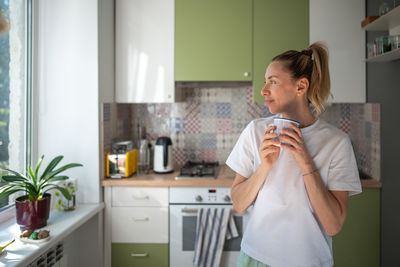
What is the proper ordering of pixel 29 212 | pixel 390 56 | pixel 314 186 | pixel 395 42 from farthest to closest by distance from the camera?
pixel 390 56
pixel 395 42
pixel 29 212
pixel 314 186

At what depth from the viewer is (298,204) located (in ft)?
4.09

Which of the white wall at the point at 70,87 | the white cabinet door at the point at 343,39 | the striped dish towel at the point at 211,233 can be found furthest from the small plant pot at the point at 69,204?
the white cabinet door at the point at 343,39

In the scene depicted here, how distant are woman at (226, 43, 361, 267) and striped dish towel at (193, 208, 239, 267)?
108 centimetres

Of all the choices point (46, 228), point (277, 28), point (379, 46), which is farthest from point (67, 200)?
point (379, 46)

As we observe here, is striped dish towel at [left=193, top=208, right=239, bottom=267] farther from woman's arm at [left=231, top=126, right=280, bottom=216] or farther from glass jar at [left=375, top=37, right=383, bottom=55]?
glass jar at [left=375, top=37, right=383, bottom=55]

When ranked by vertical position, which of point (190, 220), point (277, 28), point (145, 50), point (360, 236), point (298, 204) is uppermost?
point (277, 28)

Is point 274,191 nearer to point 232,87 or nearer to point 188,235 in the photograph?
point 188,235

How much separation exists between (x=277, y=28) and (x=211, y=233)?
5.15 feet

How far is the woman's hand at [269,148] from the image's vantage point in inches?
48.1

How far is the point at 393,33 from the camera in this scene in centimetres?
222

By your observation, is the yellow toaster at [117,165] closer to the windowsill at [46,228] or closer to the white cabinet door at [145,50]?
the windowsill at [46,228]

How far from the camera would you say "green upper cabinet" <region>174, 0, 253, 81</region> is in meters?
2.66

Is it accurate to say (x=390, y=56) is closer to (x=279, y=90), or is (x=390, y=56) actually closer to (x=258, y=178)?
(x=279, y=90)

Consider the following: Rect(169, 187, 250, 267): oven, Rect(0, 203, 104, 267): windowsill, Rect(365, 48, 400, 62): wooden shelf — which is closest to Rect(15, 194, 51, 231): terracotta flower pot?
Rect(0, 203, 104, 267): windowsill
